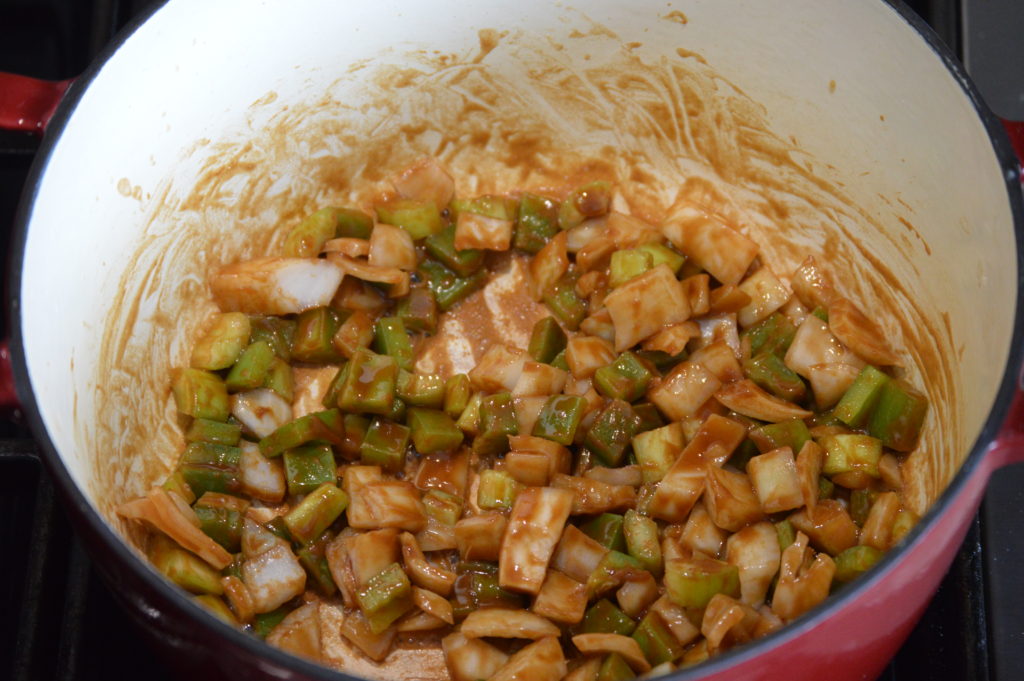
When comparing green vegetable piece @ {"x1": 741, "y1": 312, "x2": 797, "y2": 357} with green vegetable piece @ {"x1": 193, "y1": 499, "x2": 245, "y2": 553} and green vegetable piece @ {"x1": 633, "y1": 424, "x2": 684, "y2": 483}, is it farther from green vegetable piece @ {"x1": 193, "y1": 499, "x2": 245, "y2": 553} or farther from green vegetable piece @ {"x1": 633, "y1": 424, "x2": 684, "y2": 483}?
green vegetable piece @ {"x1": 193, "y1": 499, "x2": 245, "y2": 553}

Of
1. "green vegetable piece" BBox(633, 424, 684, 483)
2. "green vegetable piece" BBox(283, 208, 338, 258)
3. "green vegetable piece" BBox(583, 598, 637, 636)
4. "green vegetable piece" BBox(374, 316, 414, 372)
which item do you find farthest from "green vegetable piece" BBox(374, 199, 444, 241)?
"green vegetable piece" BBox(583, 598, 637, 636)

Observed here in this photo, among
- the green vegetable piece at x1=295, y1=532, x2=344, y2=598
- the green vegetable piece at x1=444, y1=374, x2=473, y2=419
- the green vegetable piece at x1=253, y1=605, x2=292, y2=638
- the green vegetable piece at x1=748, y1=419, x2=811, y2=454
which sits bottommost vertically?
the green vegetable piece at x1=253, y1=605, x2=292, y2=638

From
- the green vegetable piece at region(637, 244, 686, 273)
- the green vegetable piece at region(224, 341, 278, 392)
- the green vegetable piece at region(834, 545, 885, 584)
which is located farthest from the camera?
the green vegetable piece at region(637, 244, 686, 273)

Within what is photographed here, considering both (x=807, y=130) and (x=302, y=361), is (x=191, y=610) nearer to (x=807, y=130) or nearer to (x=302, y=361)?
(x=302, y=361)

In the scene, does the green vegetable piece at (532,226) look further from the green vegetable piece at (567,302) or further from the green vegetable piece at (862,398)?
the green vegetable piece at (862,398)

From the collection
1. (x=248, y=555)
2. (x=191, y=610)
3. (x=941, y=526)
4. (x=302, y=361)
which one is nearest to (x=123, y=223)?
(x=302, y=361)

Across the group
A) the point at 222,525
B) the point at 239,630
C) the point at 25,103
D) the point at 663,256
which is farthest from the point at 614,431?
the point at 25,103
